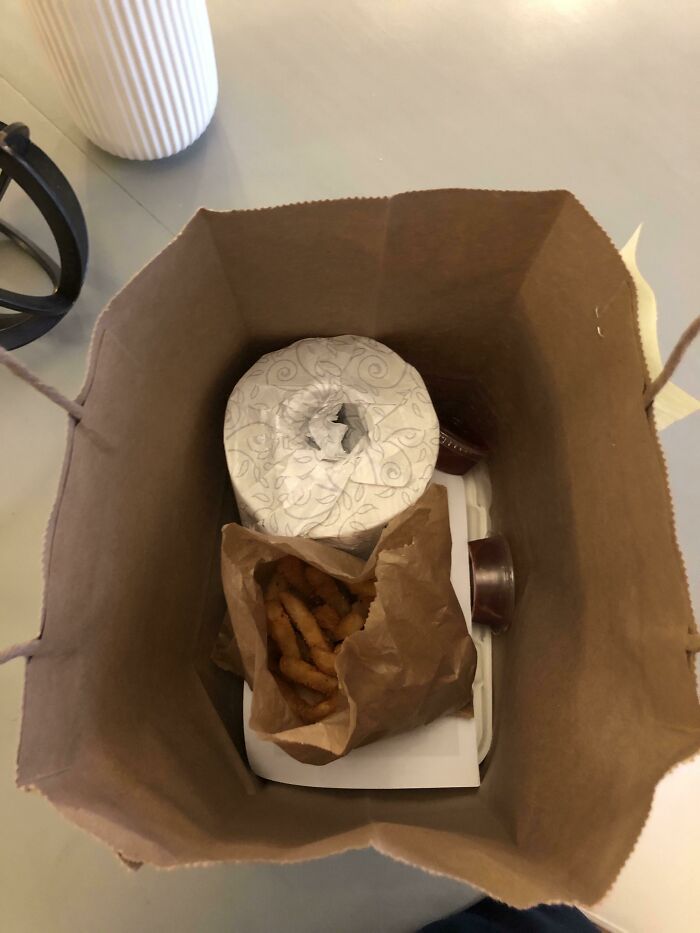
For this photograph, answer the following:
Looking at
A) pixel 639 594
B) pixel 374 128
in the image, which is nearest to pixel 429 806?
pixel 639 594

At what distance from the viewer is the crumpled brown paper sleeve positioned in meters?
0.48

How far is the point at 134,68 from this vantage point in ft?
2.13

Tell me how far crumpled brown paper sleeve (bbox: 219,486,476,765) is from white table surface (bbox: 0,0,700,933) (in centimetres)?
26

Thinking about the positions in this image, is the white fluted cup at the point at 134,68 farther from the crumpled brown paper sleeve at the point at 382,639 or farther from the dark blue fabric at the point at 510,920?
the dark blue fabric at the point at 510,920

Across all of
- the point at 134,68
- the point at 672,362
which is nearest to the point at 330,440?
the point at 672,362

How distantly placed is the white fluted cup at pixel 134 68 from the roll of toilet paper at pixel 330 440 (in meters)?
0.31

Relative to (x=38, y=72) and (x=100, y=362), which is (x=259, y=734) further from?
(x=38, y=72)

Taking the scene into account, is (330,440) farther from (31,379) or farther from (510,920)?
(510,920)

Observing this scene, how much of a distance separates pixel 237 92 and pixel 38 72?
0.81ft

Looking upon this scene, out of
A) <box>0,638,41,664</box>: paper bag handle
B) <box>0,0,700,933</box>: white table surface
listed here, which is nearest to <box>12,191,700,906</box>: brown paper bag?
<box>0,638,41,664</box>: paper bag handle

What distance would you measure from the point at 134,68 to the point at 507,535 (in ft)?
1.86

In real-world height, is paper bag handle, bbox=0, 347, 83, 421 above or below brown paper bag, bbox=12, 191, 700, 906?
above

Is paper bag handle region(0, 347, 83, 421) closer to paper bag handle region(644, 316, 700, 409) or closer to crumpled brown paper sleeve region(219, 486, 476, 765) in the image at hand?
crumpled brown paper sleeve region(219, 486, 476, 765)

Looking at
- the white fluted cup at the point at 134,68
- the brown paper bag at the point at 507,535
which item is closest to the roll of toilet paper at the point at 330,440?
the brown paper bag at the point at 507,535
